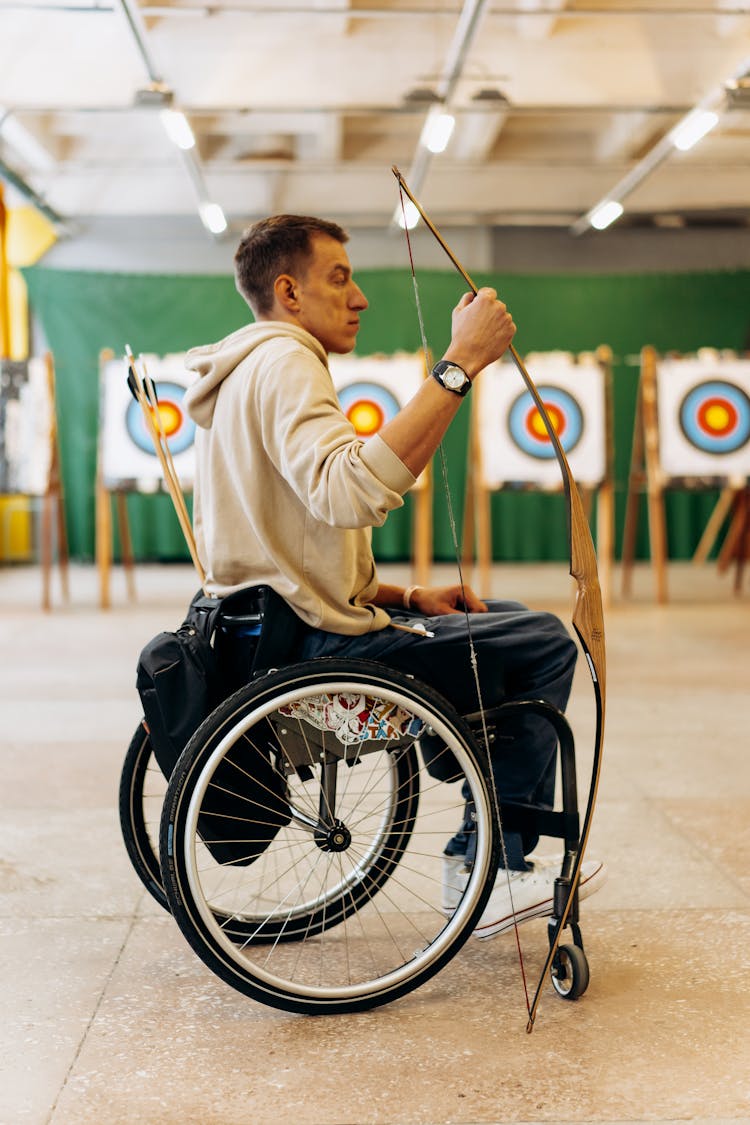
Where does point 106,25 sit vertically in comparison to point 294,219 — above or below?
above

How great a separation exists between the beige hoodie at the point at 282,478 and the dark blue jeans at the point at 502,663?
0.04 metres

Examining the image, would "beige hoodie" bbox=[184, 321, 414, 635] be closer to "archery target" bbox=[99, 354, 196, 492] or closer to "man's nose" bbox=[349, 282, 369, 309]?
"man's nose" bbox=[349, 282, 369, 309]

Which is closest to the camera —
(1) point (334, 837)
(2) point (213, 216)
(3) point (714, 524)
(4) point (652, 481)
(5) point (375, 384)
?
(1) point (334, 837)

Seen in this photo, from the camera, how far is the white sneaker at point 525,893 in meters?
1.59

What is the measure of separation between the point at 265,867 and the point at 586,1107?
80 centimetres

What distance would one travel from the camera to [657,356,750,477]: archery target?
604 centimetres

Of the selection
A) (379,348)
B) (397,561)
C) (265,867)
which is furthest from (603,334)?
(265,867)

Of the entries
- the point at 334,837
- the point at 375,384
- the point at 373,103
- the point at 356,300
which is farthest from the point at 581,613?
the point at 373,103

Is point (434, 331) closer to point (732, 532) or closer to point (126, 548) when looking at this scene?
point (732, 532)

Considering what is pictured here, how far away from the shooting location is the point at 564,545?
27.7 ft

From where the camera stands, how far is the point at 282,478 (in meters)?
1.52

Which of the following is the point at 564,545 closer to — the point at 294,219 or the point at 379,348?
the point at 379,348

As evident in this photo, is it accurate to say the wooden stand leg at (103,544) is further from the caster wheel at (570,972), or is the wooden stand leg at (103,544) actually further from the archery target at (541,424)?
the caster wheel at (570,972)

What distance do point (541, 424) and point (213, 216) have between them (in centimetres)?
278
